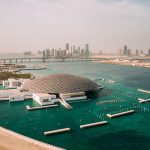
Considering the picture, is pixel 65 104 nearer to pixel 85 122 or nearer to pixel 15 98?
pixel 85 122

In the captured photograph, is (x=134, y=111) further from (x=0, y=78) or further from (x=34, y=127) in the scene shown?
(x=0, y=78)

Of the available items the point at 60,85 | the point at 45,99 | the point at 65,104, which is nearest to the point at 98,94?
the point at 60,85

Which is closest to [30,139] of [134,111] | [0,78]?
[134,111]

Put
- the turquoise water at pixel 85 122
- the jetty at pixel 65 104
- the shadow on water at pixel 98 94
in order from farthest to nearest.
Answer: the shadow on water at pixel 98 94
the jetty at pixel 65 104
the turquoise water at pixel 85 122

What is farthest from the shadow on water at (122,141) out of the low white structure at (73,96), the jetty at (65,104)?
the low white structure at (73,96)

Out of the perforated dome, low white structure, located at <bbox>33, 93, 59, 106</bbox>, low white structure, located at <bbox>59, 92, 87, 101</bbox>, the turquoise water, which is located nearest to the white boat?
the turquoise water

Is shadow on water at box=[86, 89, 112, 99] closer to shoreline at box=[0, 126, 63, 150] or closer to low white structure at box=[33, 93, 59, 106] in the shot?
low white structure at box=[33, 93, 59, 106]

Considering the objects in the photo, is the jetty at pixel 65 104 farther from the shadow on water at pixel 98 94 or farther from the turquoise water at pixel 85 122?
the shadow on water at pixel 98 94
